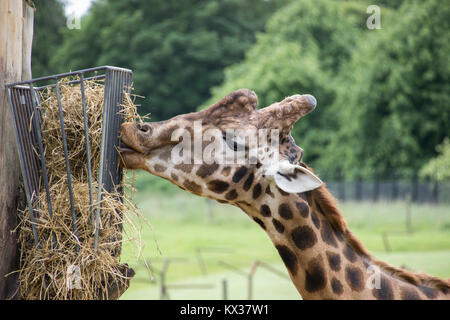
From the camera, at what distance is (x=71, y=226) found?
13.1 feet

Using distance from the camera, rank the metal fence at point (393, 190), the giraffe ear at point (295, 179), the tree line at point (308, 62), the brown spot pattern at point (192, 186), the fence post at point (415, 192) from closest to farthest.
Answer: the giraffe ear at point (295, 179) < the brown spot pattern at point (192, 186) < the metal fence at point (393, 190) < the fence post at point (415, 192) < the tree line at point (308, 62)

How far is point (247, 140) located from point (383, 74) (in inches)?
1164

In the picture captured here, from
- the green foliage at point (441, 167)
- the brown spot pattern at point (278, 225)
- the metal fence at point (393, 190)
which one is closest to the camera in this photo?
the brown spot pattern at point (278, 225)

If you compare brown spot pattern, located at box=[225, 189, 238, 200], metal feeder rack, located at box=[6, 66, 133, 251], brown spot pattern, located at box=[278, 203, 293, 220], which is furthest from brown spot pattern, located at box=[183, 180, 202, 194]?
brown spot pattern, located at box=[278, 203, 293, 220]

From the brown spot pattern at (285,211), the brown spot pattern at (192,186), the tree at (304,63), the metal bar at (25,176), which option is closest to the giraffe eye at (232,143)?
the brown spot pattern at (192,186)

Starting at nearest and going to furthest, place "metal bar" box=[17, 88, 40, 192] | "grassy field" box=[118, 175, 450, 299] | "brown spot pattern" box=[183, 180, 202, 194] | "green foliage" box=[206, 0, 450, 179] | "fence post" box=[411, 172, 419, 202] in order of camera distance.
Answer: "metal bar" box=[17, 88, 40, 192] < "brown spot pattern" box=[183, 180, 202, 194] < "grassy field" box=[118, 175, 450, 299] < "fence post" box=[411, 172, 419, 202] < "green foliage" box=[206, 0, 450, 179]

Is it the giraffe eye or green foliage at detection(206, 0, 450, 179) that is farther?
green foliage at detection(206, 0, 450, 179)

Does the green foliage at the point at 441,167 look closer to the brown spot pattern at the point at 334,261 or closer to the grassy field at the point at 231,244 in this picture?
the grassy field at the point at 231,244

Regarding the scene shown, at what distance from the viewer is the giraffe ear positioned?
12.8 feet

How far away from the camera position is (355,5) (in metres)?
58.2

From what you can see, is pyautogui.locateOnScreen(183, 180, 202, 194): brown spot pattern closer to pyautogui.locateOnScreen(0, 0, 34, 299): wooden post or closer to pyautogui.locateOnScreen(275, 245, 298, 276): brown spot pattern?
pyautogui.locateOnScreen(275, 245, 298, 276): brown spot pattern

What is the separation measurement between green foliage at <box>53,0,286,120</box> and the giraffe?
3614cm

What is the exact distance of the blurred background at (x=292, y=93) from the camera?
18172 mm
